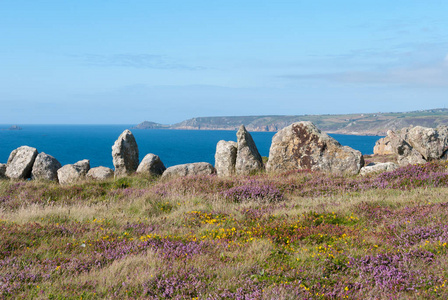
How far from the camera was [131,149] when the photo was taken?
22969 millimetres

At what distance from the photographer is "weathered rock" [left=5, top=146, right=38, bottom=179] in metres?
22.5

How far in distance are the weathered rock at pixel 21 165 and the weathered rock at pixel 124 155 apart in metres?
5.52

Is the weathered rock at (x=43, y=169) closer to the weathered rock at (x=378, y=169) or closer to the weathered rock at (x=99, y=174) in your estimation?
the weathered rock at (x=99, y=174)

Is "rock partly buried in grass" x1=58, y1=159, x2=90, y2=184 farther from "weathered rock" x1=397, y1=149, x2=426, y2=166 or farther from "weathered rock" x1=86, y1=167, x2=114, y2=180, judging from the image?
"weathered rock" x1=397, y1=149, x2=426, y2=166

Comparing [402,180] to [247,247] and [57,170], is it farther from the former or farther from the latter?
[57,170]

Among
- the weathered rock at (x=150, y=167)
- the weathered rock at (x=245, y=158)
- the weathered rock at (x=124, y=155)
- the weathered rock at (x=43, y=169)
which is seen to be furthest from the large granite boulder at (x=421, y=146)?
the weathered rock at (x=43, y=169)

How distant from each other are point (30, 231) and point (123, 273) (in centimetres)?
401

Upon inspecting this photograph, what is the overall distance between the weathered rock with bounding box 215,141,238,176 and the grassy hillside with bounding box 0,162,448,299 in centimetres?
612

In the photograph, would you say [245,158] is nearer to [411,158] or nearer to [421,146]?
[411,158]

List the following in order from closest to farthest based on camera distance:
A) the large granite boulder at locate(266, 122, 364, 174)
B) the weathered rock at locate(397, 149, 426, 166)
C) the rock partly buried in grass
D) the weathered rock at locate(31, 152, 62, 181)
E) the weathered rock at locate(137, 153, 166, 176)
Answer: the large granite boulder at locate(266, 122, 364, 174) < the weathered rock at locate(397, 149, 426, 166) < the rock partly buried in grass < the weathered rock at locate(137, 153, 166, 176) < the weathered rock at locate(31, 152, 62, 181)

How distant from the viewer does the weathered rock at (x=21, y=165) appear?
2253cm

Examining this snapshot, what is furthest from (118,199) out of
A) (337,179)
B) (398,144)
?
(398,144)

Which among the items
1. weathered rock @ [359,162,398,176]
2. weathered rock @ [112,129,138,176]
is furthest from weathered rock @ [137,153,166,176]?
weathered rock @ [359,162,398,176]

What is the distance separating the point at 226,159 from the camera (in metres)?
20.4
